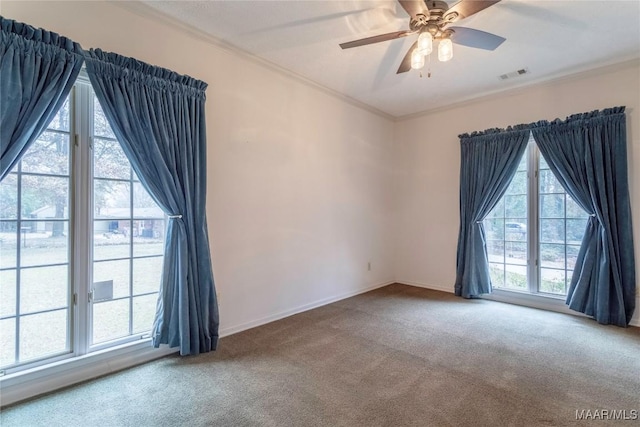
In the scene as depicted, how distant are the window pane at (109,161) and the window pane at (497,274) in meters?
4.52

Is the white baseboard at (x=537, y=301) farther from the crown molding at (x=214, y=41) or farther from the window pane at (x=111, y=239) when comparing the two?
the window pane at (x=111, y=239)

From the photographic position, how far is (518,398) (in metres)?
2.01

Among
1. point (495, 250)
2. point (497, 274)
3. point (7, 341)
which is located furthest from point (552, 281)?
point (7, 341)

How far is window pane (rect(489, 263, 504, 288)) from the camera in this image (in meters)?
4.20

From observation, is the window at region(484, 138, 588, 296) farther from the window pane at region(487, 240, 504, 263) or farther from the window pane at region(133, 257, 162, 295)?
the window pane at region(133, 257, 162, 295)

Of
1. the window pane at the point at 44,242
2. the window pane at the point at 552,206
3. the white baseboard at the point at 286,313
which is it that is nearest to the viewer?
the window pane at the point at 44,242

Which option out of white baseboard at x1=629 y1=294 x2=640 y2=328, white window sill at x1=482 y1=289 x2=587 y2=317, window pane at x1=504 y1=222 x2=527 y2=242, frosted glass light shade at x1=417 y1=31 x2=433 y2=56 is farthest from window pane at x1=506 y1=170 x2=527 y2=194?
frosted glass light shade at x1=417 y1=31 x2=433 y2=56

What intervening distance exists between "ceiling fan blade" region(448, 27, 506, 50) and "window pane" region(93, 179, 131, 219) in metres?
2.81

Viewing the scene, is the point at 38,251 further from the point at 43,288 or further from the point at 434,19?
the point at 434,19

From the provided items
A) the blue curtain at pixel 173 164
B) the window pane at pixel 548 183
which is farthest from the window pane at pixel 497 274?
the blue curtain at pixel 173 164

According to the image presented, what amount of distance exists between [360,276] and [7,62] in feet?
13.6

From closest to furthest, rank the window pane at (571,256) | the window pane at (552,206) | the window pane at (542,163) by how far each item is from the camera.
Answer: the window pane at (571,256) < the window pane at (552,206) < the window pane at (542,163)

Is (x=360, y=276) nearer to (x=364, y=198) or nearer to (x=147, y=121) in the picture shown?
(x=364, y=198)

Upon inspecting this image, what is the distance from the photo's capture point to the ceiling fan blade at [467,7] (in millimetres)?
1890
